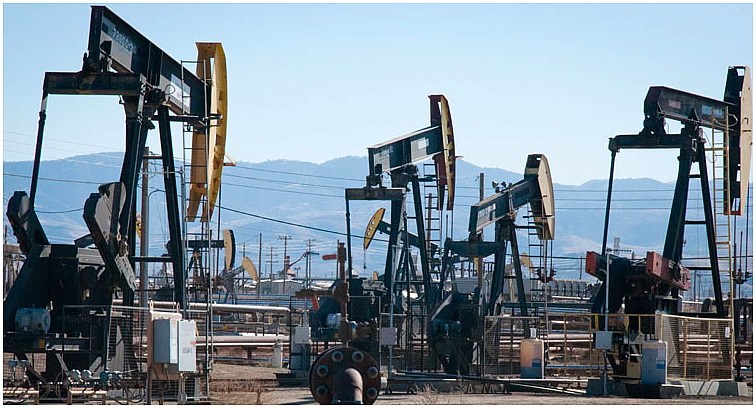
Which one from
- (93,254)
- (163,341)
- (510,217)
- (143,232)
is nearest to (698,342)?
(510,217)

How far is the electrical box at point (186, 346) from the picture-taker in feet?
40.0

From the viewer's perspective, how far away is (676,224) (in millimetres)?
18750

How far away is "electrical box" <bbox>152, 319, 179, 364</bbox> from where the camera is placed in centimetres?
1198

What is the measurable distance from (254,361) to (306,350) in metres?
6.54

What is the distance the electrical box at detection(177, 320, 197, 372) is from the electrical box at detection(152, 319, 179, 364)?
14 cm

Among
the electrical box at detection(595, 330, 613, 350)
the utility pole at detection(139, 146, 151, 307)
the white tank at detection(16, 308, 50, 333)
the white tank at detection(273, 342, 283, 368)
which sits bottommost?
the white tank at detection(273, 342, 283, 368)

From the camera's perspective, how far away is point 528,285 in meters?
55.3

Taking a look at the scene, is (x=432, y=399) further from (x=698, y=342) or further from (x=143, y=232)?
(x=143, y=232)

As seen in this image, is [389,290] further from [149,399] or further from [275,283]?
[275,283]

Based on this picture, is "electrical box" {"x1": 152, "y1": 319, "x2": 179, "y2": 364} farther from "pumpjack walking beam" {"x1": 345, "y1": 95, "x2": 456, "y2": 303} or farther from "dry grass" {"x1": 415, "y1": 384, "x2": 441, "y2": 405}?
"pumpjack walking beam" {"x1": 345, "y1": 95, "x2": 456, "y2": 303}

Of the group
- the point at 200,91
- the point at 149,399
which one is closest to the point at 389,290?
the point at 200,91

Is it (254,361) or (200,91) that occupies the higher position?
(200,91)

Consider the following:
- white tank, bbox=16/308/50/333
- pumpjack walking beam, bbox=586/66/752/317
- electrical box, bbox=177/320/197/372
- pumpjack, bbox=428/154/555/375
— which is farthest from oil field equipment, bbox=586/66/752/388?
white tank, bbox=16/308/50/333

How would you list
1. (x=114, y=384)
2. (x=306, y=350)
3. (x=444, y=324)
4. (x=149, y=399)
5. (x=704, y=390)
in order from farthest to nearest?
1. (x=444, y=324)
2. (x=306, y=350)
3. (x=704, y=390)
4. (x=114, y=384)
5. (x=149, y=399)
